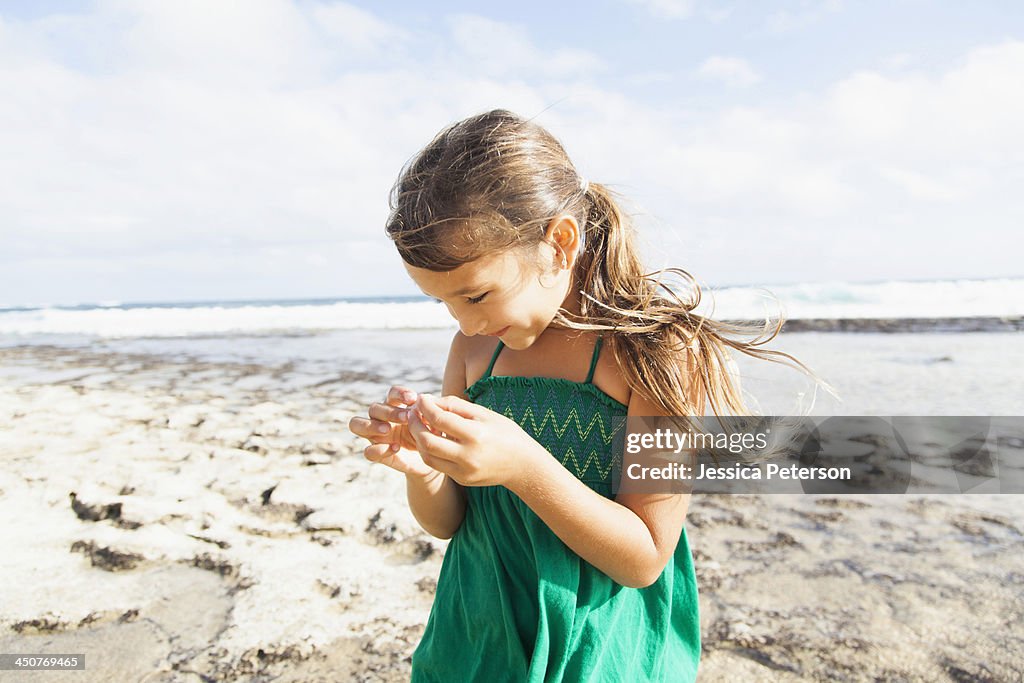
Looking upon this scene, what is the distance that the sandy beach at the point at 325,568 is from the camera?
2.04 meters

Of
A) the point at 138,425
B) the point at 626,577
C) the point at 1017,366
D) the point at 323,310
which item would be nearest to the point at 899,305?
the point at 1017,366

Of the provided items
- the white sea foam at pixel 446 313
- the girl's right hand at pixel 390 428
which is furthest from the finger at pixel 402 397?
the white sea foam at pixel 446 313

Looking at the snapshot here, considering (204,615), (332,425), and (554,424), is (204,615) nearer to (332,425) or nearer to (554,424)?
(554,424)

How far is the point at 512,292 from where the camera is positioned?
4.55 ft

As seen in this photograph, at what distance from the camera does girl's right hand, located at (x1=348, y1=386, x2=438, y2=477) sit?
1.31 metres

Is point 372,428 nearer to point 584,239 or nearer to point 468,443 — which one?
point 468,443

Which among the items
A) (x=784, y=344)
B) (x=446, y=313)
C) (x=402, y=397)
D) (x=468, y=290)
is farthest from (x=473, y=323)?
(x=446, y=313)

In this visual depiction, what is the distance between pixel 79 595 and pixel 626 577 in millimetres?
1945

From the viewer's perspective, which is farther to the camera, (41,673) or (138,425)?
(138,425)

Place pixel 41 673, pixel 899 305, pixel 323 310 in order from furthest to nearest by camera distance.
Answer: pixel 323 310 → pixel 899 305 → pixel 41 673

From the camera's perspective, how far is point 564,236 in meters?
1.44

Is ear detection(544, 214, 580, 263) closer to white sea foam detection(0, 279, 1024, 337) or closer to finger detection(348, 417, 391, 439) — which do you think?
finger detection(348, 417, 391, 439)

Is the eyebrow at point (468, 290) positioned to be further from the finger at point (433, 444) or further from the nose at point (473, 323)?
the finger at point (433, 444)

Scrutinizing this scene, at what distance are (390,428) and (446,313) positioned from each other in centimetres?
1779
